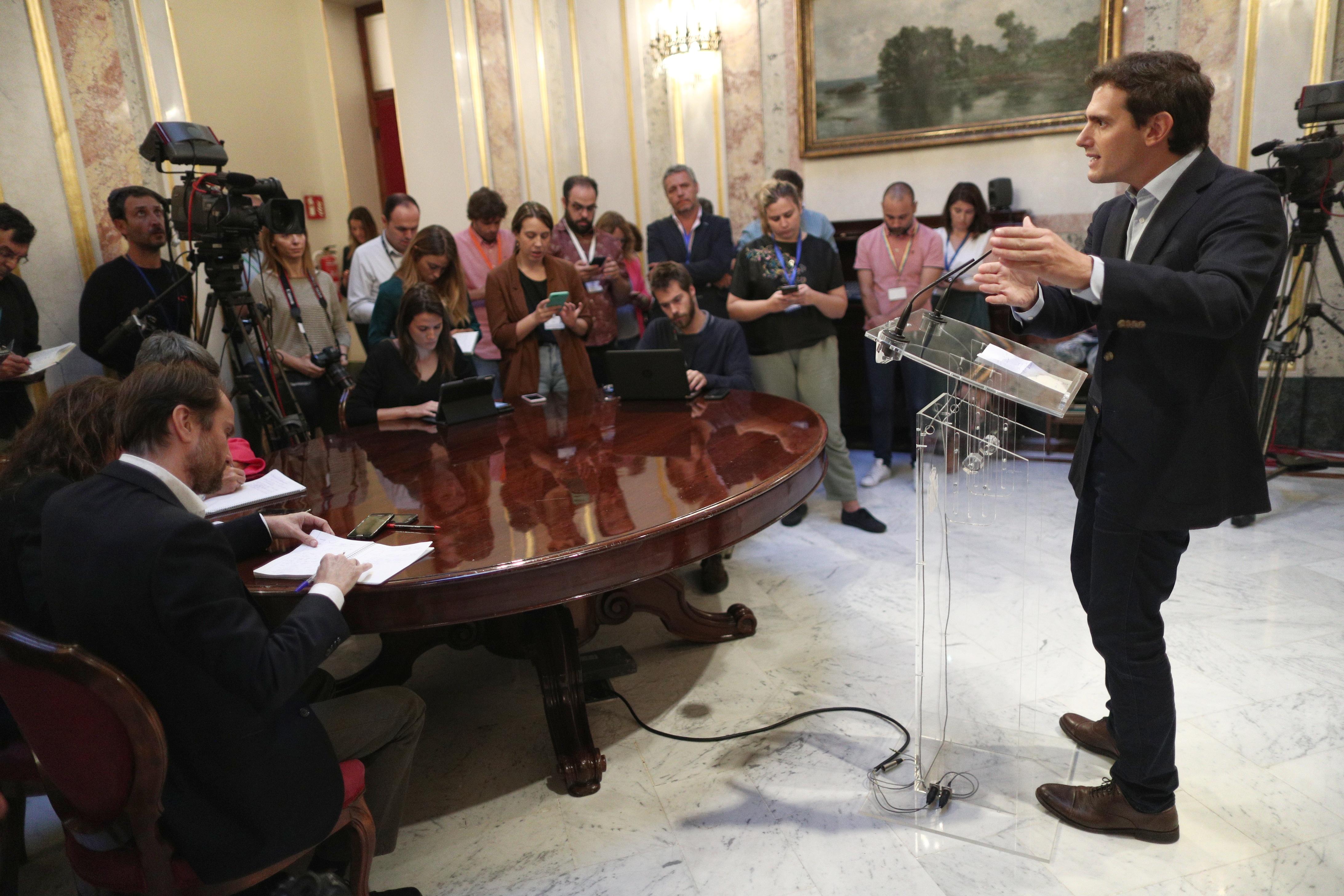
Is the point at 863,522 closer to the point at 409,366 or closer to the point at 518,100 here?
the point at 409,366

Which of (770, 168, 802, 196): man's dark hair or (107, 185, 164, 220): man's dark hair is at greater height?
(107, 185, 164, 220): man's dark hair

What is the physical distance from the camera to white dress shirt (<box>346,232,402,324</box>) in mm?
4312

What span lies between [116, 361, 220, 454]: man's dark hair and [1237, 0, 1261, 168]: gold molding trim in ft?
15.8

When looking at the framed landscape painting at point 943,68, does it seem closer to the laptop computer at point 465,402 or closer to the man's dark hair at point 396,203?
the man's dark hair at point 396,203

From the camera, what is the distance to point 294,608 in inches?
61.0

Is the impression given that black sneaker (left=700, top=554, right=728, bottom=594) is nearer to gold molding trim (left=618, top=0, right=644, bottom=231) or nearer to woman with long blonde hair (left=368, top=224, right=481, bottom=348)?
woman with long blonde hair (left=368, top=224, right=481, bottom=348)

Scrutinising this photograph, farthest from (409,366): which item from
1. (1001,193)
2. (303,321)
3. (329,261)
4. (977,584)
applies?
(329,261)

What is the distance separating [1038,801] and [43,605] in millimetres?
2146

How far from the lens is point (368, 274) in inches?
171

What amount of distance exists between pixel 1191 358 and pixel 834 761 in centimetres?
131

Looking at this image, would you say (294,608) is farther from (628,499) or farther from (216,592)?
(628,499)

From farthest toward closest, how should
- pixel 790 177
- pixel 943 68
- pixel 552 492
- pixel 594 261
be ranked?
pixel 943 68
pixel 790 177
pixel 594 261
pixel 552 492

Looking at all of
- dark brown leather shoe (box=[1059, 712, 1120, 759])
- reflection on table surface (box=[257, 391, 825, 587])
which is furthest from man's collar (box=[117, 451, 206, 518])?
dark brown leather shoe (box=[1059, 712, 1120, 759])

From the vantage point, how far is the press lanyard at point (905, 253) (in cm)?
453
